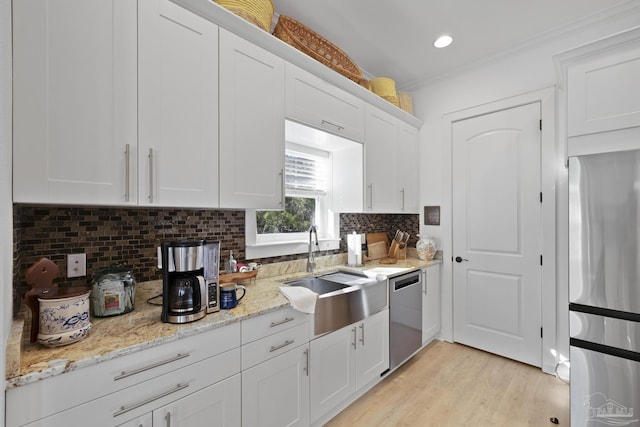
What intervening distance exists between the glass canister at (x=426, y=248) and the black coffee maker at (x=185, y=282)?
92.4 inches

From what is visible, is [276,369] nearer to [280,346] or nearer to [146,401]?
[280,346]

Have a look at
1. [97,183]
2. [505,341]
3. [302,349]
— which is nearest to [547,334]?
[505,341]

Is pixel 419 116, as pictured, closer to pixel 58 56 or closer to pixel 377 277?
pixel 377 277

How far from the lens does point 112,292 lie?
1320mm

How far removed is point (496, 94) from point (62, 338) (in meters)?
3.52

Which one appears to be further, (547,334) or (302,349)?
(547,334)

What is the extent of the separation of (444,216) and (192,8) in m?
2.80

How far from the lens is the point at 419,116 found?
3334 mm

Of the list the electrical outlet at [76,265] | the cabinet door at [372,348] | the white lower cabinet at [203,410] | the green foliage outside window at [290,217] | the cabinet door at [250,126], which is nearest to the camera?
the white lower cabinet at [203,410]

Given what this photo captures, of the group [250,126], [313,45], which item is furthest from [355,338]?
[313,45]

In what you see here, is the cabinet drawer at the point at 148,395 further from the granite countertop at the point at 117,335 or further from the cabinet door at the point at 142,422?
the granite countertop at the point at 117,335

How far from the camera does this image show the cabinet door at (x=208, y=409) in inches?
44.1

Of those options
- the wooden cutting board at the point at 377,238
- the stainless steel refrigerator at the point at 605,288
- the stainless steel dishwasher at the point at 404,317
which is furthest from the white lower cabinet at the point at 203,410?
the wooden cutting board at the point at 377,238

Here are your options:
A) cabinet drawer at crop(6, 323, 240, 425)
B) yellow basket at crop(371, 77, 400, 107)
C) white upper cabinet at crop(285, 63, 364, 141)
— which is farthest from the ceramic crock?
yellow basket at crop(371, 77, 400, 107)
